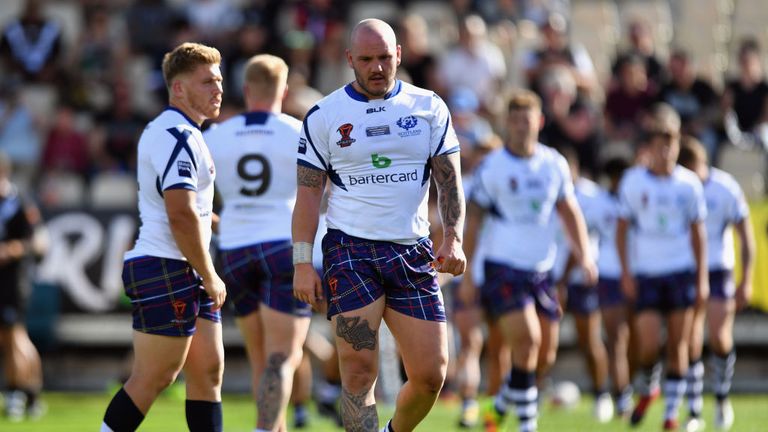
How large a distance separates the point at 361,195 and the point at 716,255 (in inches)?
272

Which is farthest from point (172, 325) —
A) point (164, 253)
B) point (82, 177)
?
point (82, 177)

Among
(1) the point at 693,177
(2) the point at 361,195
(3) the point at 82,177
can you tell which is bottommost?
(3) the point at 82,177

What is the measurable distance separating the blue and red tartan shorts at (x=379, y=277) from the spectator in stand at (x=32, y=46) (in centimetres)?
1439

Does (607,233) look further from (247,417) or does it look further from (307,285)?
(307,285)

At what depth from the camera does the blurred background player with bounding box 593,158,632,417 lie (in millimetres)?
15242

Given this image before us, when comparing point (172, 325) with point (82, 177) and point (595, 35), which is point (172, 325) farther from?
point (595, 35)

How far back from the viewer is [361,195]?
7.67 metres

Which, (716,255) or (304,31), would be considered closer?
(716,255)

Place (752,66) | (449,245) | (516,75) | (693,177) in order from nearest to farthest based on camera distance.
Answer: (449,245), (693,177), (752,66), (516,75)

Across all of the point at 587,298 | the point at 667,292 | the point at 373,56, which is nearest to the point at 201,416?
the point at 373,56

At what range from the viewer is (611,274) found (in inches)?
612

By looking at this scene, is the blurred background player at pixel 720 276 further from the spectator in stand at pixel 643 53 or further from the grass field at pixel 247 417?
the spectator in stand at pixel 643 53

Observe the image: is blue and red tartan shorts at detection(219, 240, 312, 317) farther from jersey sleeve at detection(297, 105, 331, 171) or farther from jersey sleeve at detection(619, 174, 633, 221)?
jersey sleeve at detection(619, 174, 633, 221)

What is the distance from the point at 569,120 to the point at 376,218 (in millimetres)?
10834
